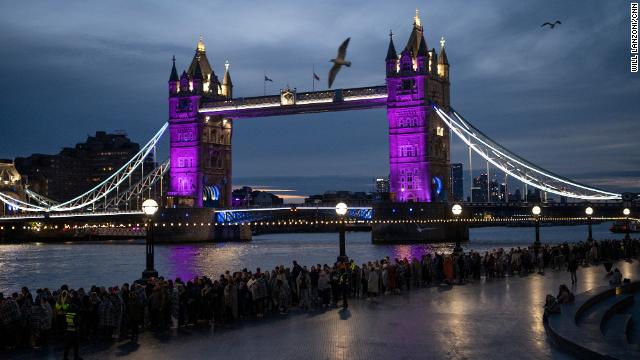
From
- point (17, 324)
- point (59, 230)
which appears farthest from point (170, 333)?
point (59, 230)

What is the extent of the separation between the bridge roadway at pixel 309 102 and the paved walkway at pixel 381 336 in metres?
68.4

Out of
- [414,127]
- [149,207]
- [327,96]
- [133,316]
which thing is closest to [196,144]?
[327,96]

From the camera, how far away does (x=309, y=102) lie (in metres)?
95.2

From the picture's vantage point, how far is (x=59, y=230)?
13688 centimetres

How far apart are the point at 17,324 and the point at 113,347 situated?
229 centimetres

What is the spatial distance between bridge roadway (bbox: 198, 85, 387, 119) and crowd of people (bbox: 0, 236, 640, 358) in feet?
203

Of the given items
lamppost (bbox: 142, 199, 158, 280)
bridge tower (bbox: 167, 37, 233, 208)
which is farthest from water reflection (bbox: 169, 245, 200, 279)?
lamppost (bbox: 142, 199, 158, 280)

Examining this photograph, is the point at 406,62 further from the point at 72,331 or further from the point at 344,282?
the point at 72,331

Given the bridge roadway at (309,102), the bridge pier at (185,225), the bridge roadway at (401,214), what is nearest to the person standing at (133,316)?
the bridge roadway at (401,214)

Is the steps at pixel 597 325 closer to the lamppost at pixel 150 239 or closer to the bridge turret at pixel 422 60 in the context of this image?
the lamppost at pixel 150 239

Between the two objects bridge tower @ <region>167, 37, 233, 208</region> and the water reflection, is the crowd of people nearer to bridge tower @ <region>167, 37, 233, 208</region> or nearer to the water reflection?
the water reflection

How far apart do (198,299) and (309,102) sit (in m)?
74.5

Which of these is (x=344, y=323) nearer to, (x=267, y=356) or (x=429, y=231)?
(x=267, y=356)

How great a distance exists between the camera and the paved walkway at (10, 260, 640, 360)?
17.0 m
